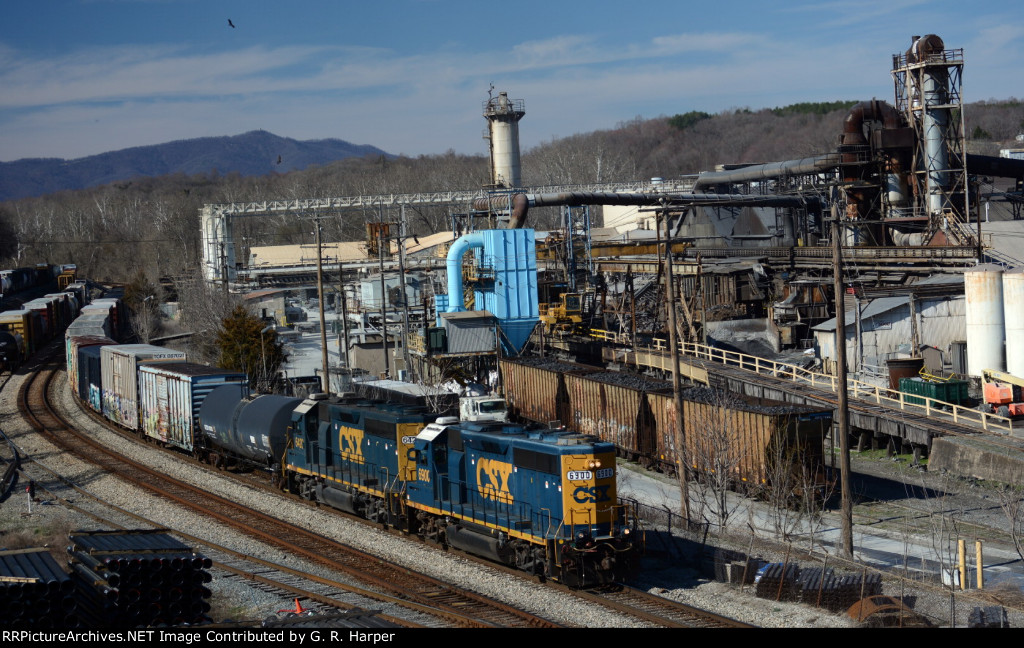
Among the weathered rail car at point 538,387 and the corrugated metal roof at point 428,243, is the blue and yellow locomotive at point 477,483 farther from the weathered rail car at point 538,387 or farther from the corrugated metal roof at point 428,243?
the corrugated metal roof at point 428,243

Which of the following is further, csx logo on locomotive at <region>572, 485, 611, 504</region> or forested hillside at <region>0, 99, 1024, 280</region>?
forested hillside at <region>0, 99, 1024, 280</region>

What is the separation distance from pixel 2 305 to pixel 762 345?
194 feet

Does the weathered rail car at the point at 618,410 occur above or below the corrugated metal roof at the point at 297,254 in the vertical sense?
below

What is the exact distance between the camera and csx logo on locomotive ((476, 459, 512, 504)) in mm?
19031

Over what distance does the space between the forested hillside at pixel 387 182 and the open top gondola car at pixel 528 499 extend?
276 ft

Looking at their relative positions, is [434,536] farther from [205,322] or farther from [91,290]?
[91,290]

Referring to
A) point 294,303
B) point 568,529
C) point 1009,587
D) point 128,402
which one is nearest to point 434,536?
point 568,529

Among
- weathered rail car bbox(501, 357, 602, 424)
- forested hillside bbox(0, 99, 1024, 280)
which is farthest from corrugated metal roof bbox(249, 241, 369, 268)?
weathered rail car bbox(501, 357, 602, 424)

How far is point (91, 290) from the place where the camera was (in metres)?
105

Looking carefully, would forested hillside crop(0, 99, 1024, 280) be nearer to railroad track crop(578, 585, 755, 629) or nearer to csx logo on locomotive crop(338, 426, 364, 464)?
csx logo on locomotive crop(338, 426, 364, 464)

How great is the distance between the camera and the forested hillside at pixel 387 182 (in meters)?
129

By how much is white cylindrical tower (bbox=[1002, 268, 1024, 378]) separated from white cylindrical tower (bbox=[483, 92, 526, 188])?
6212 centimetres

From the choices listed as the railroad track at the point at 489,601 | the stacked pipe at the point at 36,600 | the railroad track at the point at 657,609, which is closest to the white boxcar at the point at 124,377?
the railroad track at the point at 489,601

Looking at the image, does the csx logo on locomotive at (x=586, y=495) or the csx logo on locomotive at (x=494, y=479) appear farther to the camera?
the csx logo on locomotive at (x=494, y=479)
